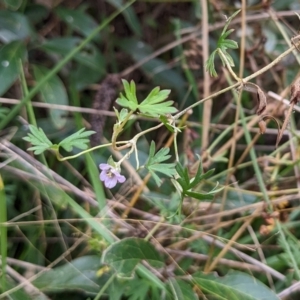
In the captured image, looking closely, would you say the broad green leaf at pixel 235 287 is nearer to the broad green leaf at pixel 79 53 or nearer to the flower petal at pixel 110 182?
the flower petal at pixel 110 182

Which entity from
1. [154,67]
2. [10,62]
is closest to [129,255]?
[10,62]

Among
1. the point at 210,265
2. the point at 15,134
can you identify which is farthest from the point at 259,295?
the point at 15,134

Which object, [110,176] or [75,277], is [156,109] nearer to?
[110,176]

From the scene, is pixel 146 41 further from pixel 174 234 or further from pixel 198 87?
pixel 174 234

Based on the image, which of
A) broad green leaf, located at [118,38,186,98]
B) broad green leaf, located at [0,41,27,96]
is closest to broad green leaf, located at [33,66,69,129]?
broad green leaf, located at [0,41,27,96]

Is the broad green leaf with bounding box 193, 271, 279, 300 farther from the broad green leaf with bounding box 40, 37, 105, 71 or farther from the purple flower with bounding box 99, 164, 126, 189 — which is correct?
the broad green leaf with bounding box 40, 37, 105, 71
